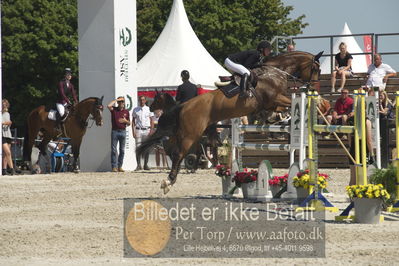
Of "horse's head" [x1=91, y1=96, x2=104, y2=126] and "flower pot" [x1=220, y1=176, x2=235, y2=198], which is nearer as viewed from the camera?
"flower pot" [x1=220, y1=176, x2=235, y2=198]

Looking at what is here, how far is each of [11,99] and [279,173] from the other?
3058cm

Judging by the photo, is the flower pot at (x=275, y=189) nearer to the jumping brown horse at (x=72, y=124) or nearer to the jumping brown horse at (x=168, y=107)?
the jumping brown horse at (x=168, y=107)

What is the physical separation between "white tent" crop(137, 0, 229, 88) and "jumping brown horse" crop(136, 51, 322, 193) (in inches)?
553

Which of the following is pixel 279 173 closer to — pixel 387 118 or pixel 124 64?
pixel 387 118

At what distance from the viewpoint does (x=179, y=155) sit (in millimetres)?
13727

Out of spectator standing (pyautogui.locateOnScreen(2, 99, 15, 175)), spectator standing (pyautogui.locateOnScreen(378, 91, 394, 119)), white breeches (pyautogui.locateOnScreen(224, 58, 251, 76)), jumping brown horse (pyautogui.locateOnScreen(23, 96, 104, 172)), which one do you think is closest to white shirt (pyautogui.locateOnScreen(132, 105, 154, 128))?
jumping brown horse (pyautogui.locateOnScreen(23, 96, 104, 172))

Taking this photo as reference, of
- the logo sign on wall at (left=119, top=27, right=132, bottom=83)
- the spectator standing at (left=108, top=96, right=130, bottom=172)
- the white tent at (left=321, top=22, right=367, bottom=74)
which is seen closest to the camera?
the spectator standing at (left=108, top=96, right=130, bottom=172)

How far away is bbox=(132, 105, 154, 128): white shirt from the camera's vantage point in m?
22.4

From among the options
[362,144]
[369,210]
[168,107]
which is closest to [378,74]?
[168,107]

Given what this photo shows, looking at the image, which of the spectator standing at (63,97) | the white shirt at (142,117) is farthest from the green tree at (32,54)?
→ the spectator standing at (63,97)

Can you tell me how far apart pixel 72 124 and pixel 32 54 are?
26245 mm

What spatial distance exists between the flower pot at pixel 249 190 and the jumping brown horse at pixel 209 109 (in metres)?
1.09

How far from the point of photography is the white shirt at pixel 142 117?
73.5 ft

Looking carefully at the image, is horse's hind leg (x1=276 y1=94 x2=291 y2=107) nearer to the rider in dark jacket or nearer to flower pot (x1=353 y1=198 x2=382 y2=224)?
the rider in dark jacket
